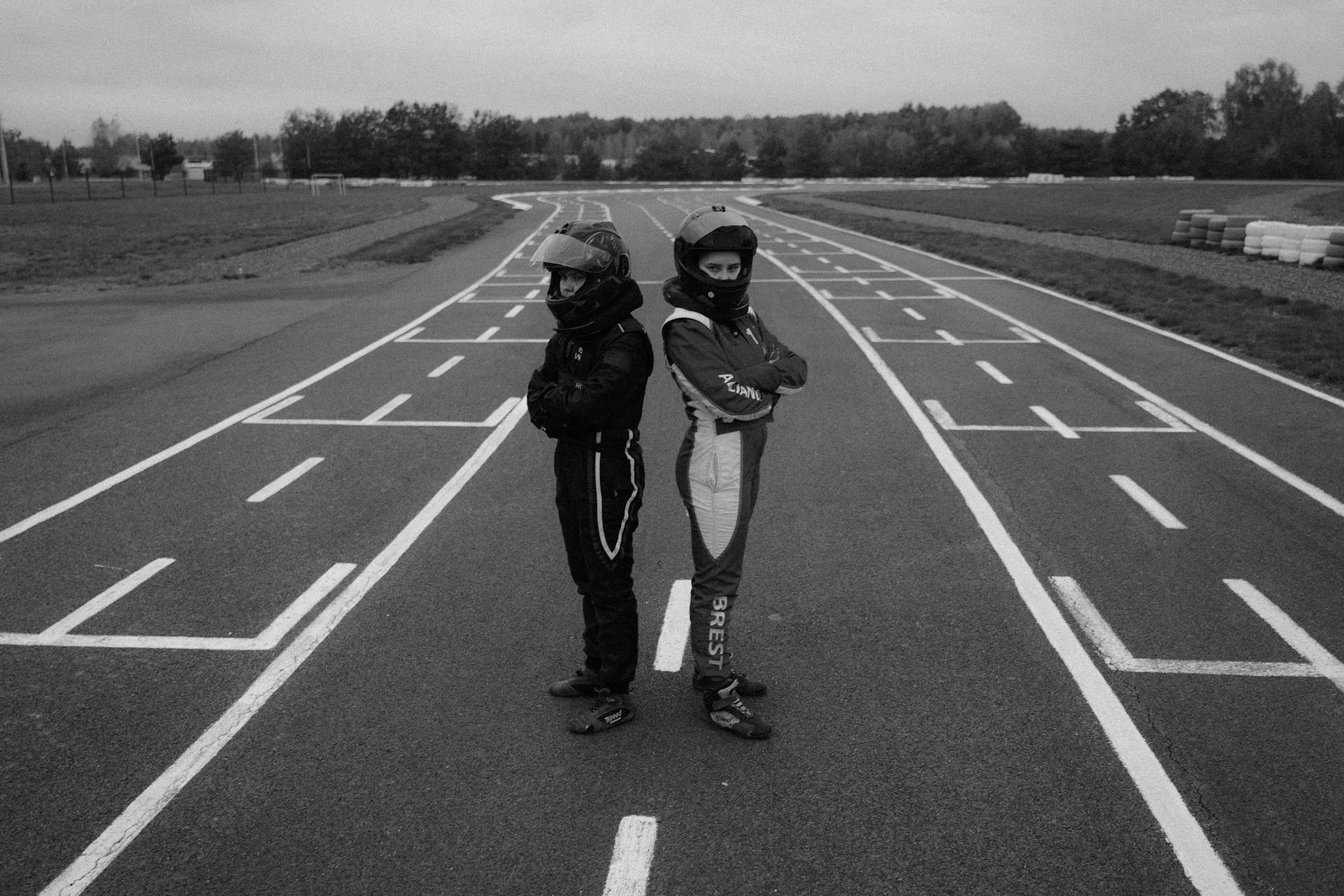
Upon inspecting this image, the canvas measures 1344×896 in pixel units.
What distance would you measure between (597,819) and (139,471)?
6.23 meters

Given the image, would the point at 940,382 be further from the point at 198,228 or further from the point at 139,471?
the point at 198,228

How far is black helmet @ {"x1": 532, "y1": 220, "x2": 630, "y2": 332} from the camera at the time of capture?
4516 mm

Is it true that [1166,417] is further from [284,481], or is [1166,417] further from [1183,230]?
[1183,230]

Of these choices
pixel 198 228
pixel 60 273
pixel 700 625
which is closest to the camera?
pixel 700 625

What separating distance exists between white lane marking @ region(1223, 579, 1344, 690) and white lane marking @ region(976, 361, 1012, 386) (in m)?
5.80

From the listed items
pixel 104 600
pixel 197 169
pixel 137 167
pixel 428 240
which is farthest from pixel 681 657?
pixel 137 167

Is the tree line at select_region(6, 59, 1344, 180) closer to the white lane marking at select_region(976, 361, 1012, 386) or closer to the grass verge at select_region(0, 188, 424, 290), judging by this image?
the grass verge at select_region(0, 188, 424, 290)

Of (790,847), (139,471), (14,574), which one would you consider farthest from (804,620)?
(139,471)

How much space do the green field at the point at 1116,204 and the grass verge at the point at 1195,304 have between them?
22.0 ft

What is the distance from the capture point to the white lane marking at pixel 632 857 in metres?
3.63

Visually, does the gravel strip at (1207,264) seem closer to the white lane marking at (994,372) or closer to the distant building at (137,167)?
the white lane marking at (994,372)

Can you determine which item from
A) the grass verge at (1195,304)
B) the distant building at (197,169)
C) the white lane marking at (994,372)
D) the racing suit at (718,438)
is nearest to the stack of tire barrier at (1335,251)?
the grass verge at (1195,304)

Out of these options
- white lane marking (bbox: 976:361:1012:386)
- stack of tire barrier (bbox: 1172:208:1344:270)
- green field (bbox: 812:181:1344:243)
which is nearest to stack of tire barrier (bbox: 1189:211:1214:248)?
stack of tire barrier (bbox: 1172:208:1344:270)

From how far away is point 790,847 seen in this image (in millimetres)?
3826
